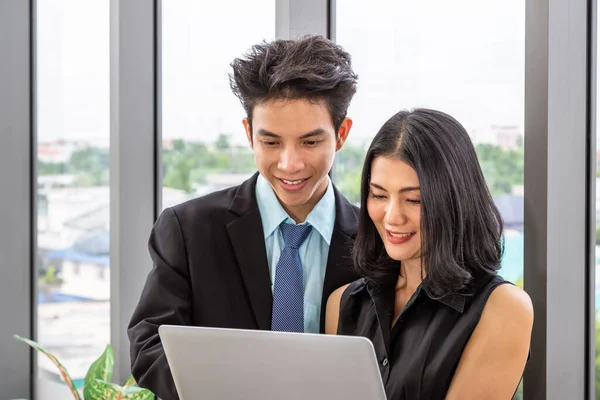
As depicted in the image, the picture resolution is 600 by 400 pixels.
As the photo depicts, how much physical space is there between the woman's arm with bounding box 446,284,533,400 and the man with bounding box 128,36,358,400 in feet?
1.62

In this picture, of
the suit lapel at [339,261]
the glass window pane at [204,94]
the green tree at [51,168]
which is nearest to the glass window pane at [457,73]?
the suit lapel at [339,261]

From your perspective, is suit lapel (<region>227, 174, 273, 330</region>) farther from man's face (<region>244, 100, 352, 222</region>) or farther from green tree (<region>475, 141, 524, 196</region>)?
→ green tree (<region>475, 141, 524, 196</region>)

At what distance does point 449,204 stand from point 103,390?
1634 millimetres

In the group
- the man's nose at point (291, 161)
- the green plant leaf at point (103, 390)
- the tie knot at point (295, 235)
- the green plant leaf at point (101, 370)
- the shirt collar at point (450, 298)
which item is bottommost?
the green plant leaf at point (103, 390)

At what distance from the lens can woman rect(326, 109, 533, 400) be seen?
61.1 inches

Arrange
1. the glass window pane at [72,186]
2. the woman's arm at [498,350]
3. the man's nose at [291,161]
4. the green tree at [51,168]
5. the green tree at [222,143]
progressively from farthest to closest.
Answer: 1. the green tree at [51,168]
2. the glass window pane at [72,186]
3. the green tree at [222,143]
4. the man's nose at [291,161]
5. the woman's arm at [498,350]

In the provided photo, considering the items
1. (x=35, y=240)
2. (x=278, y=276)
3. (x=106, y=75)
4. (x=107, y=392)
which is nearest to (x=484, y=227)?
Result: (x=278, y=276)

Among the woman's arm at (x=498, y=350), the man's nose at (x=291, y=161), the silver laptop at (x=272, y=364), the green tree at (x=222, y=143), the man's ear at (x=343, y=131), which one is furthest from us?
the green tree at (x=222, y=143)

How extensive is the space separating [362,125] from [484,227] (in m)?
0.76

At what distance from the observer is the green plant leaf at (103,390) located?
2740 mm

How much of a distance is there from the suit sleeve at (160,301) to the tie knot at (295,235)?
26cm

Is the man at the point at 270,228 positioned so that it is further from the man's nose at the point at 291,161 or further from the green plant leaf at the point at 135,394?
the green plant leaf at the point at 135,394

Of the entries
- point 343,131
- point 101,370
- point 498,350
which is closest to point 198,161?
point 101,370

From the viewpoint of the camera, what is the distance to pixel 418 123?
5.43 ft
